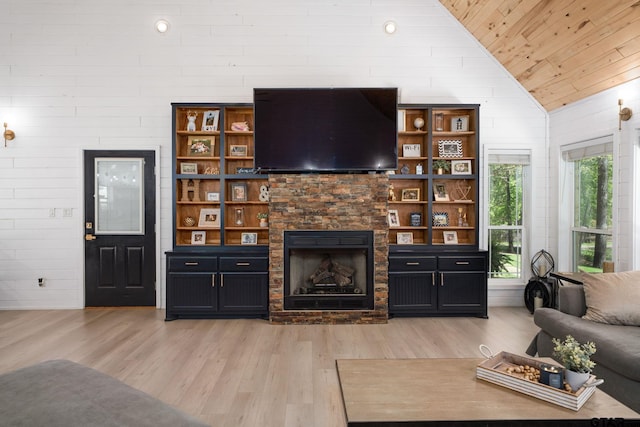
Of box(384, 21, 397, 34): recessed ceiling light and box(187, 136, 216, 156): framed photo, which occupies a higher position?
box(384, 21, 397, 34): recessed ceiling light

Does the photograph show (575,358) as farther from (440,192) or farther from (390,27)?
(390,27)

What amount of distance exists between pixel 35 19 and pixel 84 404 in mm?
5659

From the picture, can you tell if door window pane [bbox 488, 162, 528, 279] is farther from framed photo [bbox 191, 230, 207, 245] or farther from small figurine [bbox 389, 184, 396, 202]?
framed photo [bbox 191, 230, 207, 245]

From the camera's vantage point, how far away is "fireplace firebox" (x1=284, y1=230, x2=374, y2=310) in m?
4.92

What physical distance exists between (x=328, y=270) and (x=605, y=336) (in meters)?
2.94

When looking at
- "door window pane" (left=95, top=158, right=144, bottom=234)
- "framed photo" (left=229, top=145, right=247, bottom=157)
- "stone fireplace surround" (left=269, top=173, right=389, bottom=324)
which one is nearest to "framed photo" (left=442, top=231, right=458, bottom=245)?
"stone fireplace surround" (left=269, top=173, right=389, bottom=324)

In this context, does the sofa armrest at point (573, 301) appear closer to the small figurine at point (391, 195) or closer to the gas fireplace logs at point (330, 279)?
the gas fireplace logs at point (330, 279)

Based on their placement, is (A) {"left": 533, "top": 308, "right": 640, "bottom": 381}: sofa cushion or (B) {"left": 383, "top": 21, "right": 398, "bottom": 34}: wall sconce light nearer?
(A) {"left": 533, "top": 308, "right": 640, "bottom": 381}: sofa cushion

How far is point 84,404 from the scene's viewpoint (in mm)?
1704

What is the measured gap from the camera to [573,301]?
3412mm

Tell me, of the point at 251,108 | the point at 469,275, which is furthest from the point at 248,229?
the point at 469,275

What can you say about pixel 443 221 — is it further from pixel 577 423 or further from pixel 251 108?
pixel 577 423

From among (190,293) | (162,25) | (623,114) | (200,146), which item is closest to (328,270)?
(190,293)

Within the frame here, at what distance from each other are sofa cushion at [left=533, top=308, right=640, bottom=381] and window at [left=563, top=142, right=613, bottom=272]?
1809 mm
